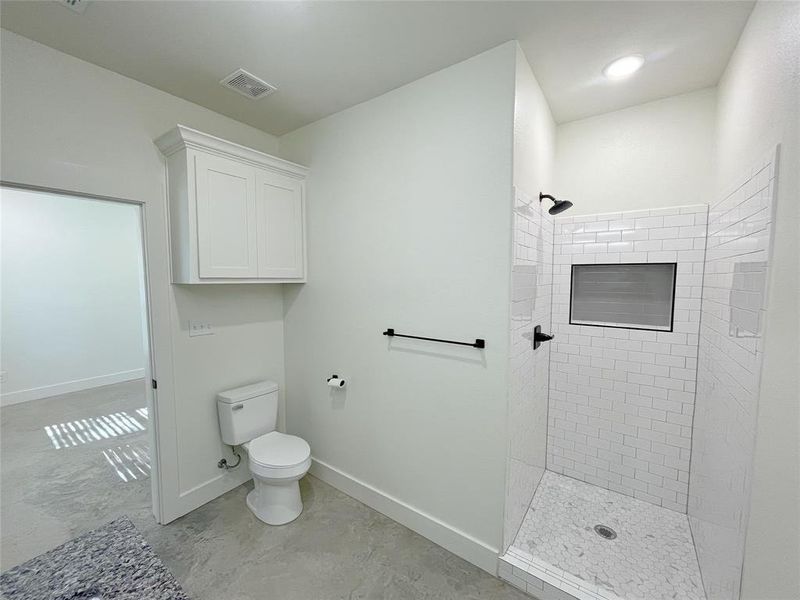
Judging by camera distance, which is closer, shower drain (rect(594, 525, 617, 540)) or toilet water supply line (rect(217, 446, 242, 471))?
shower drain (rect(594, 525, 617, 540))

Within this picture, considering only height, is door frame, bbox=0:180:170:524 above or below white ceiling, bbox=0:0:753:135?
below

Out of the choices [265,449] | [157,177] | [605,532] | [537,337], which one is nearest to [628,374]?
[537,337]

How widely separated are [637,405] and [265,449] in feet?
8.24

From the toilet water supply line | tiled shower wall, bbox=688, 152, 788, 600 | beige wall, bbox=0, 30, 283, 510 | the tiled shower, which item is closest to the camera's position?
tiled shower wall, bbox=688, 152, 788, 600

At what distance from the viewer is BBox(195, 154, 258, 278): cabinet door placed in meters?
1.88

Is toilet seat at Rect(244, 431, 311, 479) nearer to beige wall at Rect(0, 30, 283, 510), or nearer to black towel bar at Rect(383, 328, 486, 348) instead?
beige wall at Rect(0, 30, 283, 510)

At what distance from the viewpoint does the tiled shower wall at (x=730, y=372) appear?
1126 millimetres

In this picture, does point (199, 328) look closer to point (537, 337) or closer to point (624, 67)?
point (537, 337)

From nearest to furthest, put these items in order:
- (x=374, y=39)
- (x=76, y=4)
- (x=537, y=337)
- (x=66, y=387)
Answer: (x=76, y=4)
(x=374, y=39)
(x=537, y=337)
(x=66, y=387)

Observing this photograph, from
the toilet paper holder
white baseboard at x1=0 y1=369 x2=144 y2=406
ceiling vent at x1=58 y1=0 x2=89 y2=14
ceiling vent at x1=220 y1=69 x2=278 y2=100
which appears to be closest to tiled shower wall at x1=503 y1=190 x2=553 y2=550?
the toilet paper holder

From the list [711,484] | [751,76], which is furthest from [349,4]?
[711,484]

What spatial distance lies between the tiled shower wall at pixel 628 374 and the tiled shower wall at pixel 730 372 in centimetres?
12

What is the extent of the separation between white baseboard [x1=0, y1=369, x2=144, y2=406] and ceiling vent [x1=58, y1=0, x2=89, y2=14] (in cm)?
469

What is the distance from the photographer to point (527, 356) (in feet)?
6.31
